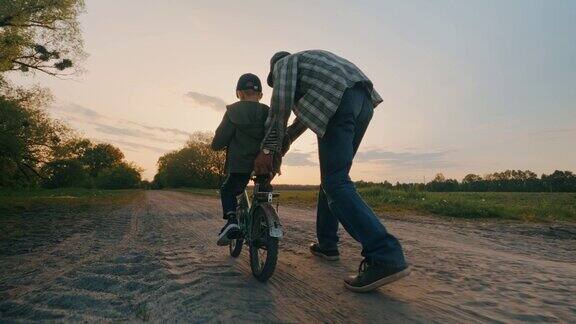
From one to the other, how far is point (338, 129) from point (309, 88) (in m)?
0.48

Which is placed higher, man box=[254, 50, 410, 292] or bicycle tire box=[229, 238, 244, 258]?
man box=[254, 50, 410, 292]

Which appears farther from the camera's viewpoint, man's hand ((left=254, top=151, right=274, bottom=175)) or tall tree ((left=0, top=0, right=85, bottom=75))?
tall tree ((left=0, top=0, right=85, bottom=75))

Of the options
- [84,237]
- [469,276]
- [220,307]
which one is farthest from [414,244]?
[84,237]

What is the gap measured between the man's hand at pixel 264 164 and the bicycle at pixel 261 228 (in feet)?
0.76

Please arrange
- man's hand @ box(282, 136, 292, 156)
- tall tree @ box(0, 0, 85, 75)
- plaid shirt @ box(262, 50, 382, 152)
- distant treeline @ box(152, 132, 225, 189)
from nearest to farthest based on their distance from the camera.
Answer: plaid shirt @ box(262, 50, 382, 152), man's hand @ box(282, 136, 292, 156), tall tree @ box(0, 0, 85, 75), distant treeline @ box(152, 132, 225, 189)

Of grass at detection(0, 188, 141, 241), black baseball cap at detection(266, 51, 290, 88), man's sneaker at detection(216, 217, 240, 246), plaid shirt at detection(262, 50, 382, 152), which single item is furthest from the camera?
grass at detection(0, 188, 141, 241)

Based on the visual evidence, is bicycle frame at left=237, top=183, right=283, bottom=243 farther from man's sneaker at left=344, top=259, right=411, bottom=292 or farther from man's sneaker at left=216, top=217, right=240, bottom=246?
man's sneaker at left=344, top=259, right=411, bottom=292

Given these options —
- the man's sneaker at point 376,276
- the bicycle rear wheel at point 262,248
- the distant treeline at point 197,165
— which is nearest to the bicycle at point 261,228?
the bicycle rear wheel at point 262,248

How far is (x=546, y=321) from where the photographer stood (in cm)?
227

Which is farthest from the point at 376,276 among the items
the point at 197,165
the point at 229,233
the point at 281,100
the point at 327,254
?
the point at 197,165

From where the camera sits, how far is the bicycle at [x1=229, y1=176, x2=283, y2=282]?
125 inches

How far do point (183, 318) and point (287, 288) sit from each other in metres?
0.97

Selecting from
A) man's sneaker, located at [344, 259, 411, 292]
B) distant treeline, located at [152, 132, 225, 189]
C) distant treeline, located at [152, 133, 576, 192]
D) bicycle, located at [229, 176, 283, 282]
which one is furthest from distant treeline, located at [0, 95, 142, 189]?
distant treeline, located at [152, 132, 225, 189]

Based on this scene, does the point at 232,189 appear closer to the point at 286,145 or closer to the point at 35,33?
the point at 286,145
